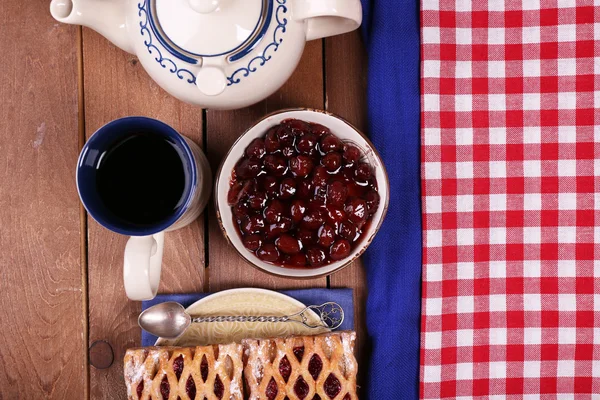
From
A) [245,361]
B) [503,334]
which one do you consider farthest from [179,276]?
[503,334]

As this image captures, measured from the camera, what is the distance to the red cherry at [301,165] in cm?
62

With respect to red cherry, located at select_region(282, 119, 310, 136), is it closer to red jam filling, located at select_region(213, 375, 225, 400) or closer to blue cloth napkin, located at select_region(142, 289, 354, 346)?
blue cloth napkin, located at select_region(142, 289, 354, 346)

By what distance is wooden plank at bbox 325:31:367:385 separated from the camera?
0.73 meters

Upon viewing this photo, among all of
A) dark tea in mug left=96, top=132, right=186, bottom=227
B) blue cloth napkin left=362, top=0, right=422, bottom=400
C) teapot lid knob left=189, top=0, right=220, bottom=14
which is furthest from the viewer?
blue cloth napkin left=362, top=0, right=422, bottom=400

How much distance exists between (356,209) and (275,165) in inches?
4.1

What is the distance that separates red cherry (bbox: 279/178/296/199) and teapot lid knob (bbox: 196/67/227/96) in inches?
5.7

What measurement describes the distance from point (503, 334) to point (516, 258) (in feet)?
0.34

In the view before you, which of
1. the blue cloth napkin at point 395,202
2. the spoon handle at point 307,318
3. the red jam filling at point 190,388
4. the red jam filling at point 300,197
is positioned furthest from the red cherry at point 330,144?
the red jam filling at point 190,388

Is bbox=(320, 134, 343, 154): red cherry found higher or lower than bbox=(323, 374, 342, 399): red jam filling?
higher

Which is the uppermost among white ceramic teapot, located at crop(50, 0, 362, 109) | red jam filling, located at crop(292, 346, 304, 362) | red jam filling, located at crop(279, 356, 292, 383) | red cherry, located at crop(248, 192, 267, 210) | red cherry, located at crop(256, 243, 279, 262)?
white ceramic teapot, located at crop(50, 0, 362, 109)

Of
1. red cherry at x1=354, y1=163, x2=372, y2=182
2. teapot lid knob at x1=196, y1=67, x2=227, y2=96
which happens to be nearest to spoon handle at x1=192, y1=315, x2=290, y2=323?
red cherry at x1=354, y1=163, x2=372, y2=182

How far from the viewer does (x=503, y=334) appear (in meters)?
0.74

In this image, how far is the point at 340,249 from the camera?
2.06 feet

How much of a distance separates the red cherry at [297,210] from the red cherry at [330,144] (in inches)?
Result: 2.7
